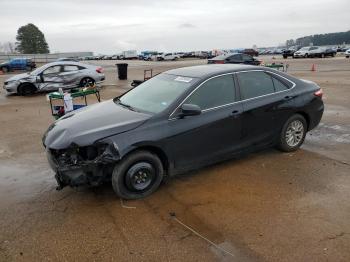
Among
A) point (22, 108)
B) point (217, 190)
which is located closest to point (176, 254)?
point (217, 190)

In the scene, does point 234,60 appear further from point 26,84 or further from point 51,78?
point 26,84

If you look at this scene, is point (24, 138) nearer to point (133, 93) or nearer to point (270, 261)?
point (133, 93)

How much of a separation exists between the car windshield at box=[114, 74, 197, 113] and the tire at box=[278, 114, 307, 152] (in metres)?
1.92

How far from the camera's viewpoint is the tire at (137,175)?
443cm

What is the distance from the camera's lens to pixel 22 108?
1224cm

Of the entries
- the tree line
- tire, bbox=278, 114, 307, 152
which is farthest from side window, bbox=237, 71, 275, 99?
the tree line

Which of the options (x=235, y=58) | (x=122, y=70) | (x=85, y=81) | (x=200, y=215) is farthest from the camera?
(x=235, y=58)

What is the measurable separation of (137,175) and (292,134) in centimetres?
304

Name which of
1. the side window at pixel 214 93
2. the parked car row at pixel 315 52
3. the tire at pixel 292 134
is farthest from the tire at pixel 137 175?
the parked car row at pixel 315 52

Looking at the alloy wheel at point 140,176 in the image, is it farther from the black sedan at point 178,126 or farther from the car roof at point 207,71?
the car roof at point 207,71

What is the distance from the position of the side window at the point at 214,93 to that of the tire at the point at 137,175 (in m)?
0.99

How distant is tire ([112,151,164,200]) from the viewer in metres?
4.43

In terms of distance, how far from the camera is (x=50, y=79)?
52.2 ft

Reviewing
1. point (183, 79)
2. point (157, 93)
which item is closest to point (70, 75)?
point (157, 93)
